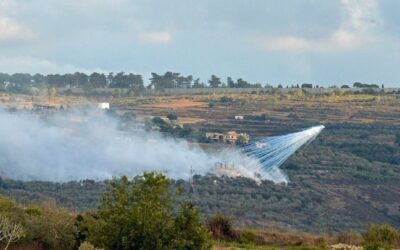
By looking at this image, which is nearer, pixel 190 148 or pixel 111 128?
pixel 190 148

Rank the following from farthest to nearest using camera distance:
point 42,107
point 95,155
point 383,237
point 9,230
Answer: point 42,107 < point 95,155 < point 383,237 < point 9,230

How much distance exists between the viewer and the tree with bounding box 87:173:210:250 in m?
16.4

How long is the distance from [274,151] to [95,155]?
508 inches

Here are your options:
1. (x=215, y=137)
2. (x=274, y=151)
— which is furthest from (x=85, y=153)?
(x=274, y=151)

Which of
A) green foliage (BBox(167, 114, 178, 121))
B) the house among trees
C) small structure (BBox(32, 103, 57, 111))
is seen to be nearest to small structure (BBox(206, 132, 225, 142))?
the house among trees

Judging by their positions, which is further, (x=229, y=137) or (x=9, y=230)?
(x=229, y=137)

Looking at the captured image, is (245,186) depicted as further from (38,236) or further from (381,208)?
(38,236)

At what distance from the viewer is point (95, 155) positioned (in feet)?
173

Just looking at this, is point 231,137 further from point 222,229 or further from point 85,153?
point 222,229

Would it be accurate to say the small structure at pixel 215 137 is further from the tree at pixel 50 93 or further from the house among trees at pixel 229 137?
the tree at pixel 50 93

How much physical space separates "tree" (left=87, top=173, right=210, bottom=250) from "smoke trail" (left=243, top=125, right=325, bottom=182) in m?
32.8

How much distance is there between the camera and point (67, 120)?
202 feet

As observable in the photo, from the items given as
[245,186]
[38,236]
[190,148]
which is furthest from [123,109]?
[38,236]

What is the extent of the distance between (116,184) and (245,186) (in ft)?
99.1
